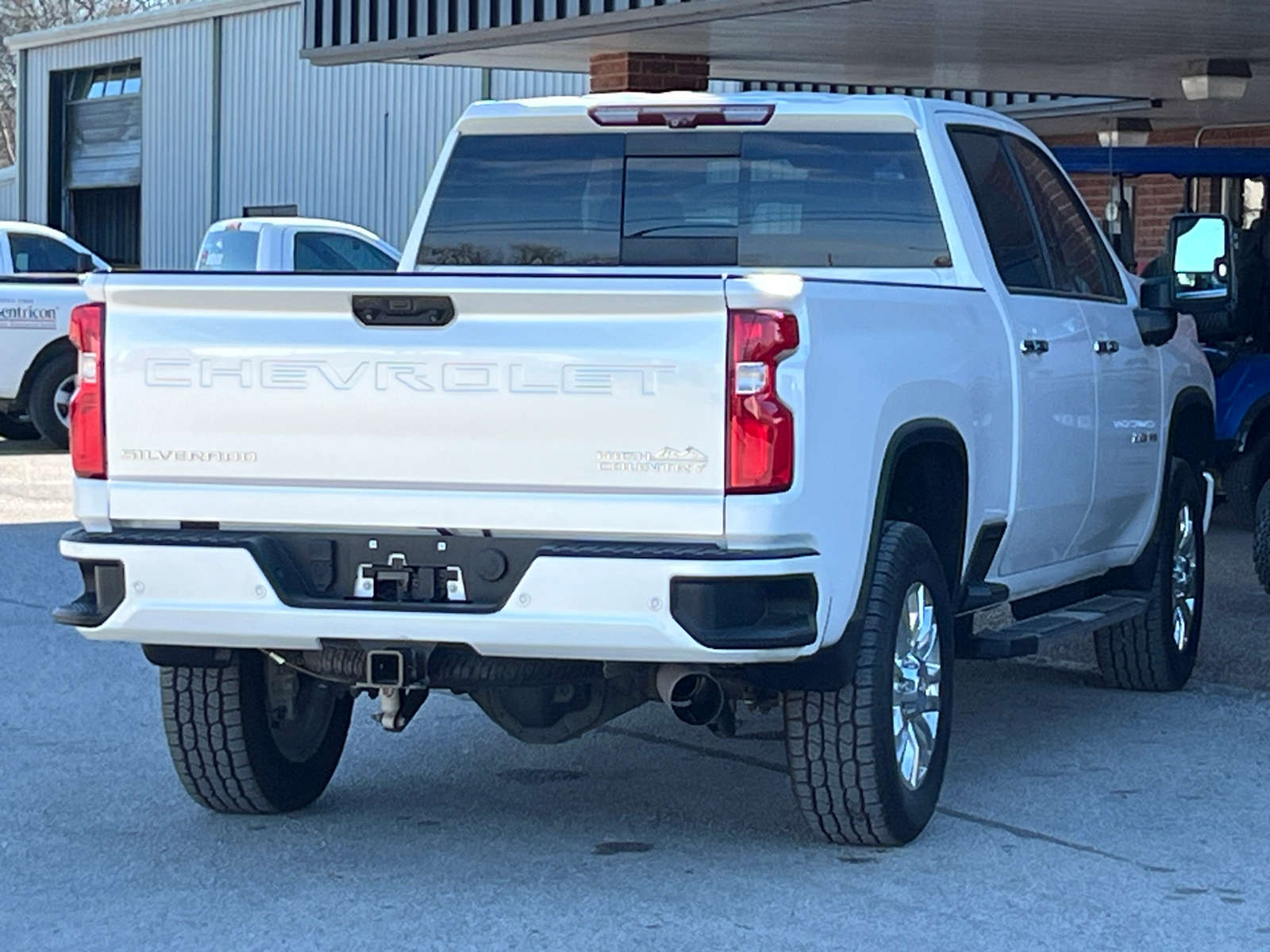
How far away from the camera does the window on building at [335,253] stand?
19078 mm

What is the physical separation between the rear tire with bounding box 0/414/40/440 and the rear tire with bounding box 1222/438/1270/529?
11.4 metres

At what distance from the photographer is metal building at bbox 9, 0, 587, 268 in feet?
99.5

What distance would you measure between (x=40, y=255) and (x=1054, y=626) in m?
14.2

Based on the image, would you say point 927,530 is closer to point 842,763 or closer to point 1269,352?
point 842,763

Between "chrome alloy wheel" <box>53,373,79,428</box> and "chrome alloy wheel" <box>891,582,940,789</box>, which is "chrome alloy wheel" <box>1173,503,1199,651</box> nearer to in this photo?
"chrome alloy wheel" <box>891,582,940,789</box>

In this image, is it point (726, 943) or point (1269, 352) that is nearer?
point (726, 943)

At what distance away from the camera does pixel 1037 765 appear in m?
7.31

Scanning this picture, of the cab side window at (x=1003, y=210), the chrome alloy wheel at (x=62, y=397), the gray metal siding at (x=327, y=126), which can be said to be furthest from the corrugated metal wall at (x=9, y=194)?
the cab side window at (x=1003, y=210)

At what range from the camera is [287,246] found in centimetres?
1892

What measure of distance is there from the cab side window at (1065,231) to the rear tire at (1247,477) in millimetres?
5717

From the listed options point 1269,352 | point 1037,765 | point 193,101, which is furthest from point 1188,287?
point 193,101

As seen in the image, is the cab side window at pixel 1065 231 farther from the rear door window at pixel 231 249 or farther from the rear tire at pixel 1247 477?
the rear door window at pixel 231 249

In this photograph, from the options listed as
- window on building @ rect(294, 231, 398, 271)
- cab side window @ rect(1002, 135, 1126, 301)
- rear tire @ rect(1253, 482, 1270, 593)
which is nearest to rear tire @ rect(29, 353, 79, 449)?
window on building @ rect(294, 231, 398, 271)

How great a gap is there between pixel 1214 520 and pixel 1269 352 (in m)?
1.81
